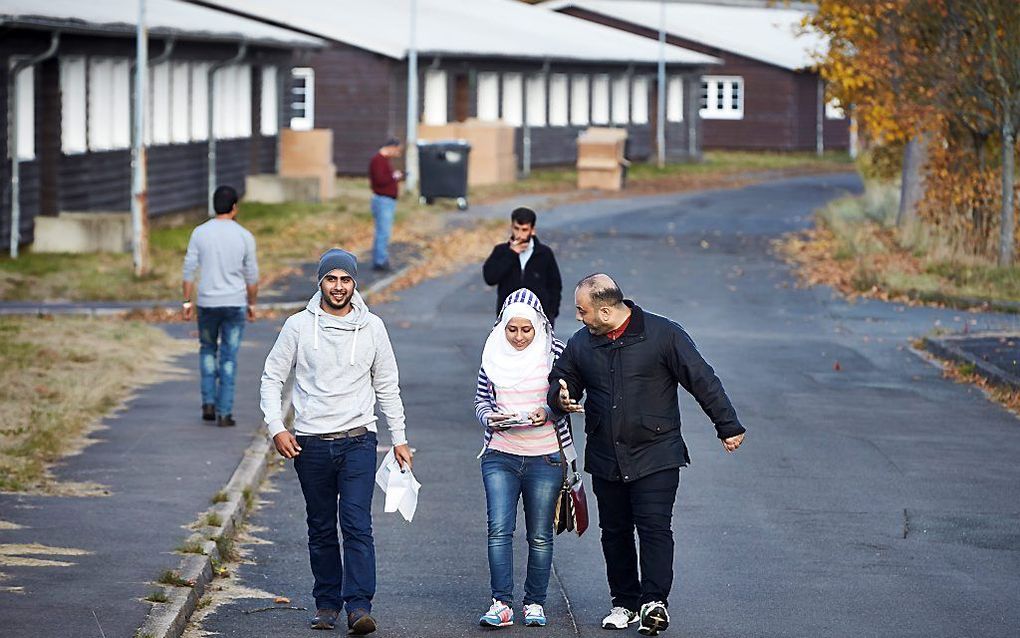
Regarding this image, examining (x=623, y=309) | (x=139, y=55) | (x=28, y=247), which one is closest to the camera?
(x=623, y=309)

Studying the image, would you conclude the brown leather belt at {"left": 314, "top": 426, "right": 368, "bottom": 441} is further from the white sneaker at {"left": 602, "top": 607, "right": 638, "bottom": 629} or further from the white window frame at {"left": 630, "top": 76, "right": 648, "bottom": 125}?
the white window frame at {"left": 630, "top": 76, "right": 648, "bottom": 125}

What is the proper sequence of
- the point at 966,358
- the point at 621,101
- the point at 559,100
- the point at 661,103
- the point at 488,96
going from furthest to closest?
the point at 621,101 → the point at 661,103 → the point at 559,100 → the point at 488,96 → the point at 966,358

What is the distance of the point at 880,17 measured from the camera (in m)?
28.7

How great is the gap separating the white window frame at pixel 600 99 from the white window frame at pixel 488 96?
6.65 m

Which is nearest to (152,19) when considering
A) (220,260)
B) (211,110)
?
(211,110)

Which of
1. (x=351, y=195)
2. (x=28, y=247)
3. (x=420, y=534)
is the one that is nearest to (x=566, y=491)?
(x=420, y=534)

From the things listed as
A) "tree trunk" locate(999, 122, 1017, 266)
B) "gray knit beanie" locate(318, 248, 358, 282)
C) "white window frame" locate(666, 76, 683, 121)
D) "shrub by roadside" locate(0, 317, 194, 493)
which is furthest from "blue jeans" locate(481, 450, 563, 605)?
"white window frame" locate(666, 76, 683, 121)

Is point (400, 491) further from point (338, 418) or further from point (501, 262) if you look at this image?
point (501, 262)

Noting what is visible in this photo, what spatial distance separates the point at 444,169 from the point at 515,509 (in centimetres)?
3070

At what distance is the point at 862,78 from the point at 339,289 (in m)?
22.1

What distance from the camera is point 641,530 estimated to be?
27.0 feet

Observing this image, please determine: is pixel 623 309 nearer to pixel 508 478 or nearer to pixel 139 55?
pixel 508 478

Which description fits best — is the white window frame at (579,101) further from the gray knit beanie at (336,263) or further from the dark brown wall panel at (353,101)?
the gray knit beanie at (336,263)

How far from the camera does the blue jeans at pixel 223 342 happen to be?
13859 mm
